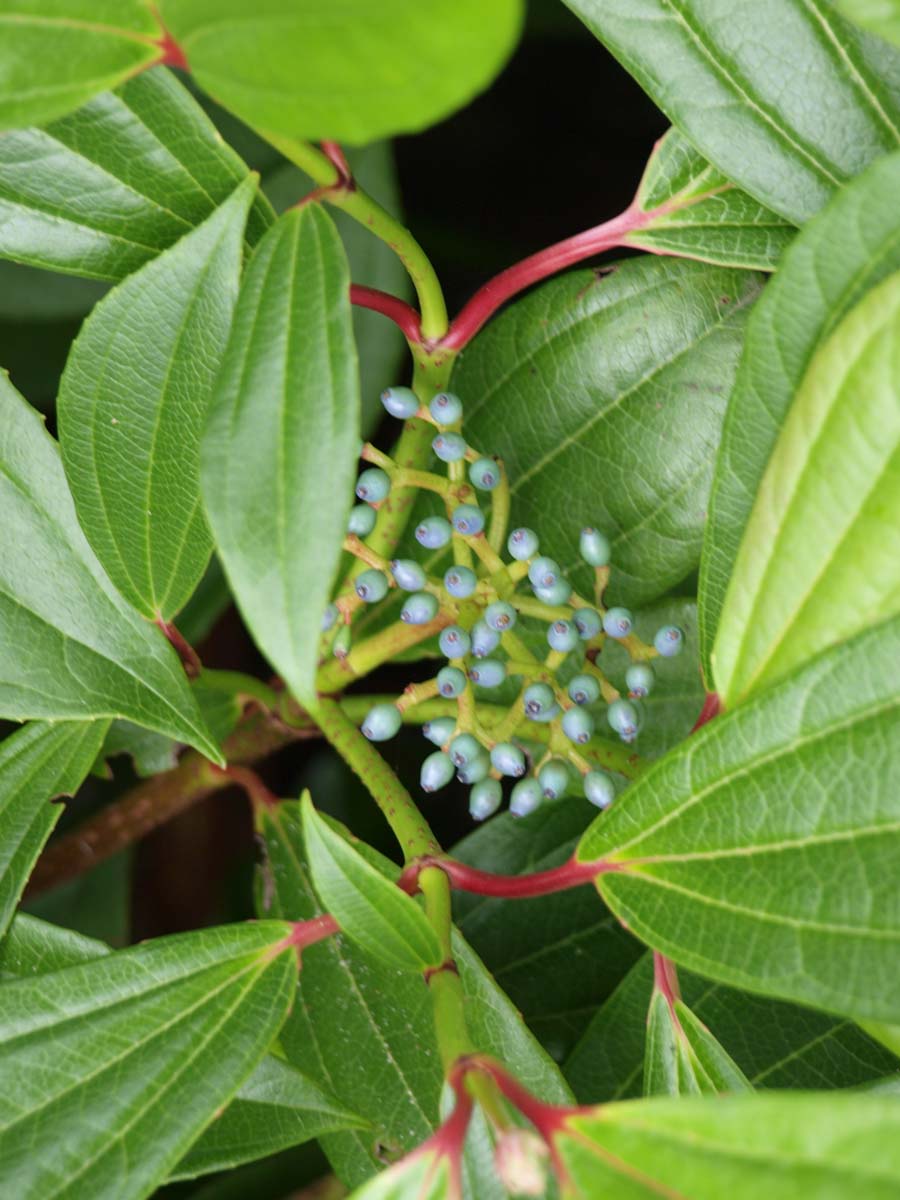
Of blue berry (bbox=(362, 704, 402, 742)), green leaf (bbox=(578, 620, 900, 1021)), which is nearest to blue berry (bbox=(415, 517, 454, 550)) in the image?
blue berry (bbox=(362, 704, 402, 742))

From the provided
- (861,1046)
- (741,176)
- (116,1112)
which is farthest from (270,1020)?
(741,176)

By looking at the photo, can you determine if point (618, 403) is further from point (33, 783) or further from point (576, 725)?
point (33, 783)

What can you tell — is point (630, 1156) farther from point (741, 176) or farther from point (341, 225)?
point (341, 225)

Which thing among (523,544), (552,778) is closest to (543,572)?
(523,544)

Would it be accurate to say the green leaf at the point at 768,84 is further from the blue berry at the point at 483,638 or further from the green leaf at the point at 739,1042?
the green leaf at the point at 739,1042

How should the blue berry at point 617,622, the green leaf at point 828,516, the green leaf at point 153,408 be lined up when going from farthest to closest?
the blue berry at point 617,622, the green leaf at point 153,408, the green leaf at point 828,516

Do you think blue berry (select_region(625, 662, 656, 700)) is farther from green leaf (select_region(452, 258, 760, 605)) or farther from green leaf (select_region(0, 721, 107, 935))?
green leaf (select_region(0, 721, 107, 935))

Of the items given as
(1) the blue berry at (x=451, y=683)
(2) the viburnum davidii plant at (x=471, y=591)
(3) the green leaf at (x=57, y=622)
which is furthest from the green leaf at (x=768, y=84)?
(3) the green leaf at (x=57, y=622)
